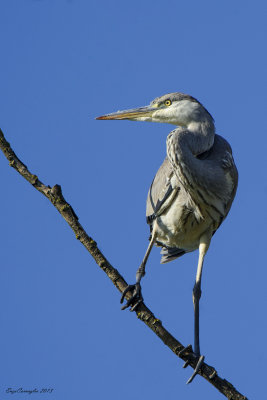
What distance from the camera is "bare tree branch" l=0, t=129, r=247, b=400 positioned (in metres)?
3.75

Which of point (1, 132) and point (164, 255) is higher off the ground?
point (164, 255)

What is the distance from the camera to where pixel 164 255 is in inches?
241

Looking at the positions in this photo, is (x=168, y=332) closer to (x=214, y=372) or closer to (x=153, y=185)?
(x=214, y=372)

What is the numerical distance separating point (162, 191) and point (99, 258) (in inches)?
65.9

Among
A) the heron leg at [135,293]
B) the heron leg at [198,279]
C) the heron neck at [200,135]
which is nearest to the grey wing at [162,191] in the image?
the heron neck at [200,135]

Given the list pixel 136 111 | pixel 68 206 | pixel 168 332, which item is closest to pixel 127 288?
pixel 168 332

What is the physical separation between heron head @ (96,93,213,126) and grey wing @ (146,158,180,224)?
16.3 inches

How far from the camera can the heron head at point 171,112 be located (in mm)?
5168

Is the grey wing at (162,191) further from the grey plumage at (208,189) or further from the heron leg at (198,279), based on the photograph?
the heron leg at (198,279)

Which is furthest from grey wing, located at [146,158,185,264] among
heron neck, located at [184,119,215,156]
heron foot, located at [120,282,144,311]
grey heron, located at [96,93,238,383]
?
heron foot, located at [120,282,144,311]

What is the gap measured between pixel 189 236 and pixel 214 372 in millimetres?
1650

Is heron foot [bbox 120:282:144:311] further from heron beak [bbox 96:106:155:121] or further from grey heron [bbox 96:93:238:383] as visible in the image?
heron beak [bbox 96:106:155:121]

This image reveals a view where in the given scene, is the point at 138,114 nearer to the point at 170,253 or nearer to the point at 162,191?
the point at 162,191

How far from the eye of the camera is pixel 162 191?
213 inches
